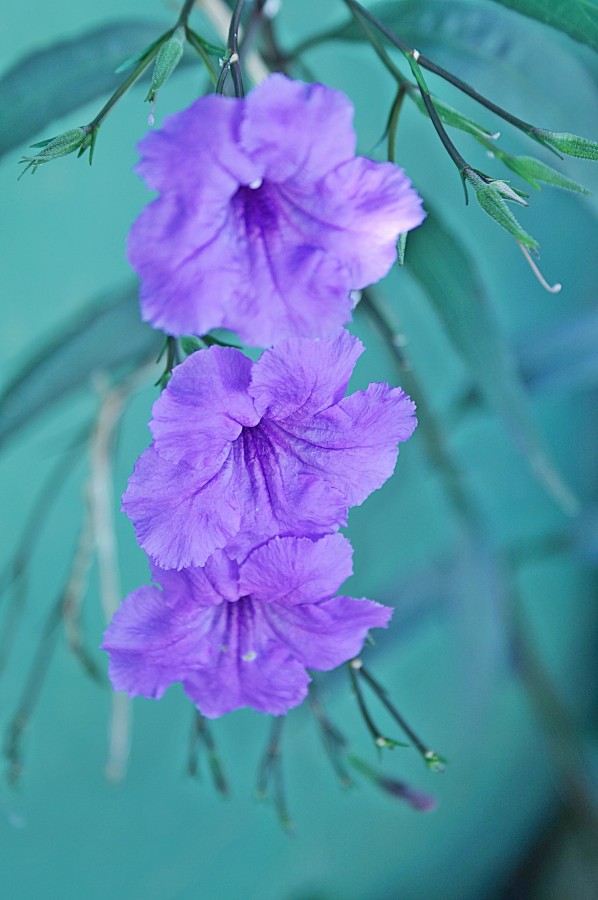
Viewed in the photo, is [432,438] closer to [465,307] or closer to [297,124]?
[465,307]

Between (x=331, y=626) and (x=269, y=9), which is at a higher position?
(x=269, y=9)

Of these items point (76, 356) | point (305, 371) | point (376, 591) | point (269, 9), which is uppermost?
point (269, 9)

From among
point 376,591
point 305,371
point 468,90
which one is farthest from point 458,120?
point 376,591

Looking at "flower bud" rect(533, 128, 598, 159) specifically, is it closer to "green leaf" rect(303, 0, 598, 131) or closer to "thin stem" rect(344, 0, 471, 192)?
"thin stem" rect(344, 0, 471, 192)

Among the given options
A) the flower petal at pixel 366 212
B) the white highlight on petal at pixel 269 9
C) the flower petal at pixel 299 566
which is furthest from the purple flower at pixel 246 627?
the white highlight on petal at pixel 269 9

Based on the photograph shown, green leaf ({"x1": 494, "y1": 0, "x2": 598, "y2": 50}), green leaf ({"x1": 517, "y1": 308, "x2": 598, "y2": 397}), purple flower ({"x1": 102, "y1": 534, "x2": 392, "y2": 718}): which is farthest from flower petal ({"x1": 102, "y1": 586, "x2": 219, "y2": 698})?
green leaf ({"x1": 517, "y1": 308, "x2": 598, "y2": 397})

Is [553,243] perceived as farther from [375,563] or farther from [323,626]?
[323,626]

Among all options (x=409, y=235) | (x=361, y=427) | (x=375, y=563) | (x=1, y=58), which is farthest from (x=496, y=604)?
(x=1, y=58)

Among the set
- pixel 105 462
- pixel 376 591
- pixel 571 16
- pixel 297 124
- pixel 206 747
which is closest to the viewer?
pixel 297 124
